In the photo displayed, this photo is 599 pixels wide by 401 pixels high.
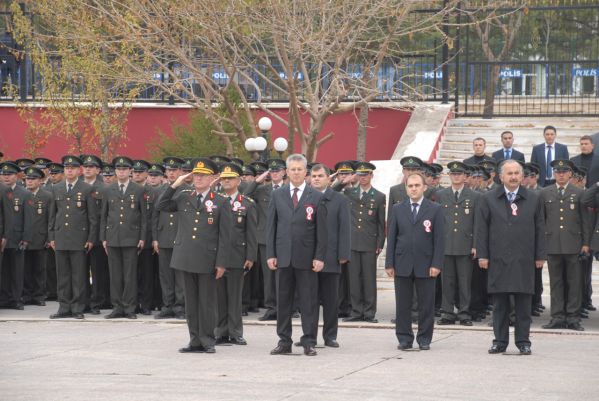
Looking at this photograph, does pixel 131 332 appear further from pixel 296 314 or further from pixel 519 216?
pixel 519 216

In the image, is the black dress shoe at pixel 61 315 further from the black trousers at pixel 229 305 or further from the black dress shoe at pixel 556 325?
the black dress shoe at pixel 556 325

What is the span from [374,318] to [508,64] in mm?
11472

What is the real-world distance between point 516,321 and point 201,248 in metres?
3.39

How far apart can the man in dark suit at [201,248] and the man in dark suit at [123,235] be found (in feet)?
11.6

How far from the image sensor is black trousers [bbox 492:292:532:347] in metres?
13.0

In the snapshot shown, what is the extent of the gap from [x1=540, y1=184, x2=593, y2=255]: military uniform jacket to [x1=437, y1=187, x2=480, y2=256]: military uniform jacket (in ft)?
3.25

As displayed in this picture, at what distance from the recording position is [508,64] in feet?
86.4

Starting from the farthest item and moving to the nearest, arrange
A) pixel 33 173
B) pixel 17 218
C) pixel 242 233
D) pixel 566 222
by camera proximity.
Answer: pixel 33 173 → pixel 17 218 → pixel 566 222 → pixel 242 233

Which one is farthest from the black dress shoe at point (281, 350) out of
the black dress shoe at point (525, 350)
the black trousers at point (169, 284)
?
the black trousers at point (169, 284)

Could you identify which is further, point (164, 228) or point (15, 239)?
point (15, 239)

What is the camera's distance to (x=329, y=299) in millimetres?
13727

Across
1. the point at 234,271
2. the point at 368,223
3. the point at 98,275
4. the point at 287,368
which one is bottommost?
the point at 287,368

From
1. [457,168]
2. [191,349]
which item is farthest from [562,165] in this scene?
[191,349]

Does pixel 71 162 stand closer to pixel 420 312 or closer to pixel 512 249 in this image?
pixel 420 312
